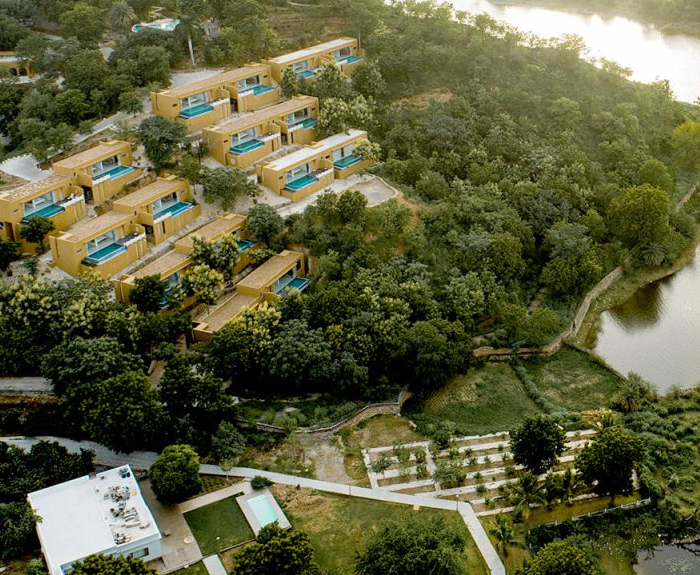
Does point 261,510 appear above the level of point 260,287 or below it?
below

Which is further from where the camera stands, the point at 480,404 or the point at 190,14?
the point at 190,14

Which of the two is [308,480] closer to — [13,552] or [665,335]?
[13,552]

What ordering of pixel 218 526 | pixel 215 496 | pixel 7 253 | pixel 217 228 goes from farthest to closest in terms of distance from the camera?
pixel 217 228
pixel 7 253
pixel 215 496
pixel 218 526

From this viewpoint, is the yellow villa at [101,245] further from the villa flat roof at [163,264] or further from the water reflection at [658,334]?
the water reflection at [658,334]

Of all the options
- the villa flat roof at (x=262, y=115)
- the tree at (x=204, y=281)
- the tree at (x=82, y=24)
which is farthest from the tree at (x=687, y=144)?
the tree at (x=82, y=24)

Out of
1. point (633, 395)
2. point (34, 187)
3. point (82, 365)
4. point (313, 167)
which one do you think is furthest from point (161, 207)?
point (633, 395)

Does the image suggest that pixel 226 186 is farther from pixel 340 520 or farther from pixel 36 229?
pixel 340 520

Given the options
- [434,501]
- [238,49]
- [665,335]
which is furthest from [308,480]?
[238,49]

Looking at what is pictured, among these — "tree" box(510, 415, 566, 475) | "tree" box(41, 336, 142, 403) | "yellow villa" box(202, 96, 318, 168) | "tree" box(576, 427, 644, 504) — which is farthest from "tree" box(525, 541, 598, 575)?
"yellow villa" box(202, 96, 318, 168)
